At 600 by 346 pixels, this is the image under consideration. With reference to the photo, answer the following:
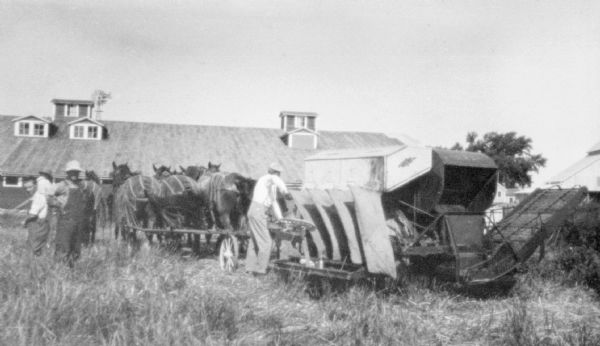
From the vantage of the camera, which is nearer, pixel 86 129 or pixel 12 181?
pixel 12 181

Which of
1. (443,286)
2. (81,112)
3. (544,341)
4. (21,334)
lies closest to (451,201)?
(443,286)

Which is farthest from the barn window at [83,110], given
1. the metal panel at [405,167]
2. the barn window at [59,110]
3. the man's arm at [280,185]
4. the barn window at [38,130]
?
the metal panel at [405,167]

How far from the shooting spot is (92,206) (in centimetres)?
1315

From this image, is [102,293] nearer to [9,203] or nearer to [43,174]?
[43,174]

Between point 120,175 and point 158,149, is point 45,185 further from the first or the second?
point 158,149

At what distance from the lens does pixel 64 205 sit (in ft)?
28.6

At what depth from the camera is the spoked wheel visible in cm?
1006

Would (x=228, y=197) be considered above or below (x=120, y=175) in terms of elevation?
below

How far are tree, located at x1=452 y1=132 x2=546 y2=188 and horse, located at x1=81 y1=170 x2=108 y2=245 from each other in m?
58.7

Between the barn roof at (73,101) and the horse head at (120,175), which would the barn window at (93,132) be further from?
the horse head at (120,175)

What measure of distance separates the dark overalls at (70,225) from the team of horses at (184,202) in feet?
9.21

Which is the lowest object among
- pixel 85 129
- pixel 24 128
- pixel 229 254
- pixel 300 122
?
pixel 229 254

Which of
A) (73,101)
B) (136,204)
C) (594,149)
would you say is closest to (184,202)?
(136,204)

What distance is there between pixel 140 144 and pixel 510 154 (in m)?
52.7
